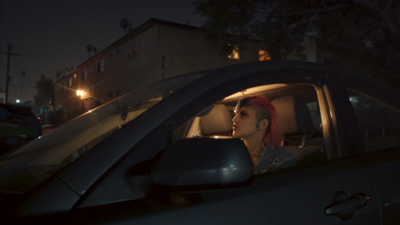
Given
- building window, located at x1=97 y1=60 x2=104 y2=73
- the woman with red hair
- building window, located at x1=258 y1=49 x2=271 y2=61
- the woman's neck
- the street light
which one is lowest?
the woman's neck

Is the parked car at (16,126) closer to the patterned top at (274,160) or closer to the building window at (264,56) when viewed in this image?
the patterned top at (274,160)

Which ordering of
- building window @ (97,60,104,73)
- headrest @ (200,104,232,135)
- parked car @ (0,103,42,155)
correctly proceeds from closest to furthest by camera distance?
headrest @ (200,104,232,135) < parked car @ (0,103,42,155) < building window @ (97,60,104,73)

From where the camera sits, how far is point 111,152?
113 centimetres

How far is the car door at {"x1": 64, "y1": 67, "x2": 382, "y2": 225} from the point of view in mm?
1048

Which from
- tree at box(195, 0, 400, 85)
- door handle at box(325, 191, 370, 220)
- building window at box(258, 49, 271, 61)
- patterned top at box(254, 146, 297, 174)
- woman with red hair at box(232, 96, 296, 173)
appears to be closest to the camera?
door handle at box(325, 191, 370, 220)

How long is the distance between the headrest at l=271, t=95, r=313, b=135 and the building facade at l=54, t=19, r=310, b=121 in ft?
46.5

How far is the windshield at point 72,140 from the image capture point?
1.35 meters

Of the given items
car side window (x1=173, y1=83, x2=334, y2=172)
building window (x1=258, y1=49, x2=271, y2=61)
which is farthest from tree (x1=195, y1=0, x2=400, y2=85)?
car side window (x1=173, y1=83, x2=334, y2=172)

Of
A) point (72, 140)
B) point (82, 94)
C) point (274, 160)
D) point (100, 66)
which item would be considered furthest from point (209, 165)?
point (82, 94)

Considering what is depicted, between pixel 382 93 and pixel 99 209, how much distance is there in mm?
1844

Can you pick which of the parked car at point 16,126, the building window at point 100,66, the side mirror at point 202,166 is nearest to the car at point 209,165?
the side mirror at point 202,166

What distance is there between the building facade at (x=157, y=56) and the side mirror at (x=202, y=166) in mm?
15252

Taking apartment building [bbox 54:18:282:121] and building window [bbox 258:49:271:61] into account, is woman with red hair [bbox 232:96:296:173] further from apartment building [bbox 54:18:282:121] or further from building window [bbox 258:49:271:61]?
apartment building [bbox 54:18:282:121]

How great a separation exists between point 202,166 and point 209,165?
0.08ft
